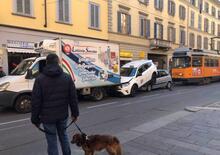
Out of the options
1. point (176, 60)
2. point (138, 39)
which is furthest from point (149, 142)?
point (138, 39)

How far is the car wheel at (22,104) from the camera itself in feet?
37.1

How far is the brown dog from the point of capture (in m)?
4.75

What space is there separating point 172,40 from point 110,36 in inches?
597

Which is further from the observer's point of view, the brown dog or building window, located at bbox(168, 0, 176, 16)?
building window, located at bbox(168, 0, 176, 16)

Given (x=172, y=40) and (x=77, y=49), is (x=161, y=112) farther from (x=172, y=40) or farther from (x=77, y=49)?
(x=172, y=40)

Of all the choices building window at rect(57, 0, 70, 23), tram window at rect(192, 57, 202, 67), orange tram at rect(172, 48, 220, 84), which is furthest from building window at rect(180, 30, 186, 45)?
building window at rect(57, 0, 70, 23)

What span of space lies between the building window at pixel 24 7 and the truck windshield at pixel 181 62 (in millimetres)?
12929

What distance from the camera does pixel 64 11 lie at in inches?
845

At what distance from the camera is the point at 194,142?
642 cm

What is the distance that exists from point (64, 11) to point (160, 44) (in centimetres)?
1572

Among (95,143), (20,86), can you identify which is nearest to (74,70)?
(20,86)

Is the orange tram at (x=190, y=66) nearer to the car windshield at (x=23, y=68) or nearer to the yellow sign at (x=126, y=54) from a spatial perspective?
the yellow sign at (x=126, y=54)

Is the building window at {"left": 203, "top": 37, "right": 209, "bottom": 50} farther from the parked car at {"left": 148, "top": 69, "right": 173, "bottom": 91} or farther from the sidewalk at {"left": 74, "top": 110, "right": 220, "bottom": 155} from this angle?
the sidewalk at {"left": 74, "top": 110, "right": 220, "bottom": 155}

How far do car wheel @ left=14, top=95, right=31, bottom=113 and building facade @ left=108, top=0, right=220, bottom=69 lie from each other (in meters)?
15.8
